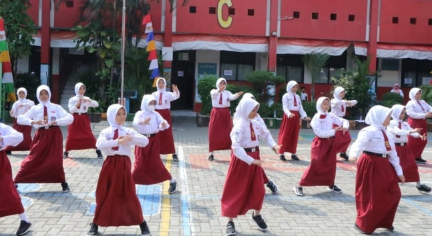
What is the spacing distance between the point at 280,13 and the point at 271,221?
16.2m

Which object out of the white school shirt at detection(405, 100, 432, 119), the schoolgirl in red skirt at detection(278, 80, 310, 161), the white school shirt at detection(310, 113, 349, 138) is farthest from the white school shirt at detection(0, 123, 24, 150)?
the white school shirt at detection(405, 100, 432, 119)

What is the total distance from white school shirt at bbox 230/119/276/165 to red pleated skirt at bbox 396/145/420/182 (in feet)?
10.9

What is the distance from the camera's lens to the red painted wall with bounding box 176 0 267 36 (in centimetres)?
2159

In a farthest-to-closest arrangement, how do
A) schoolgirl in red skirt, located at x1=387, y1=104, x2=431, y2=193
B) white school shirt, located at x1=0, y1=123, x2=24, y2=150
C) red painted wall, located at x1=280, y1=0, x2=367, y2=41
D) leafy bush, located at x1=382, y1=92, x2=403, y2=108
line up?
red painted wall, located at x1=280, y1=0, x2=367, y2=41
leafy bush, located at x1=382, y1=92, x2=403, y2=108
schoolgirl in red skirt, located at x1=387, y1=104, x2=431, y2=193
white school shirt, located at x1=0, y1=123, x2=24, y2=150

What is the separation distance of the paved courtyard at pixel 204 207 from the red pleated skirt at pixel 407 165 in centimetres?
31

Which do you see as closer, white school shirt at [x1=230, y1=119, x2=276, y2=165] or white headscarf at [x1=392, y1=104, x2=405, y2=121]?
white school shirt at [x1=230, y1=119, x2=276, y2=165]

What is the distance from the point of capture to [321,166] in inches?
344

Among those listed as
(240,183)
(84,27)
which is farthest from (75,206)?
(84,27)

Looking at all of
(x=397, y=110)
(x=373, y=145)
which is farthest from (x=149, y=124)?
(x=397, y=110)

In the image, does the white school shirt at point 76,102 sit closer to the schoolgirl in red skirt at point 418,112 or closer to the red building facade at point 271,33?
the schoolgirl in red skirt at point 418,112

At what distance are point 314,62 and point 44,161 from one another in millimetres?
15349

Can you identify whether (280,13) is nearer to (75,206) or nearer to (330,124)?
(330,124)

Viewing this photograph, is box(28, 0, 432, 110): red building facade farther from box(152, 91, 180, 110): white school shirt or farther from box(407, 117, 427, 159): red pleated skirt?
box(407, 117, 427, 159): red pleated skirt

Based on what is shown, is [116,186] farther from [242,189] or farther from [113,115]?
[242,189]
